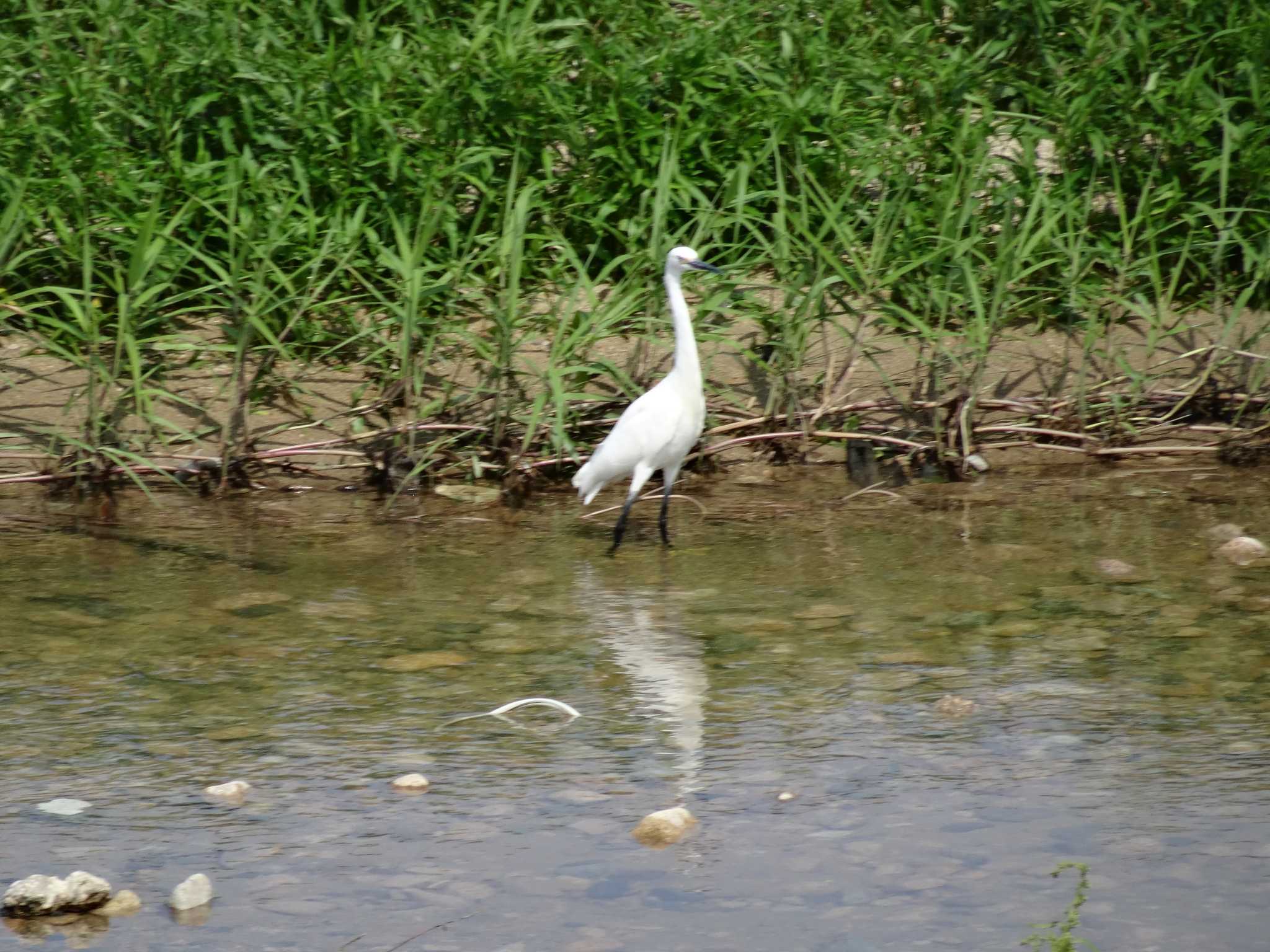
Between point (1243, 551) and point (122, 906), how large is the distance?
3383 mm

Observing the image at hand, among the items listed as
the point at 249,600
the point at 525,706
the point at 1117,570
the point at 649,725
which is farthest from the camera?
the point at 1117,570

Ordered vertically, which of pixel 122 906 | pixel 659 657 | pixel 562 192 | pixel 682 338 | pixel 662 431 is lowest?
pixel 122 906

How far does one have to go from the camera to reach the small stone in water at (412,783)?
10.4 ft

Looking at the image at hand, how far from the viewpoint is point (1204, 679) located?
3.72m

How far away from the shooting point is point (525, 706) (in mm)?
3666

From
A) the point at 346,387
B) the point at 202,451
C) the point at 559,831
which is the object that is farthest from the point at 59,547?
the point at 559,831

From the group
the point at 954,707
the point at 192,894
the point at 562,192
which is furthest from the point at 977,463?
the point at 192,894

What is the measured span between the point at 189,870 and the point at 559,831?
665 millimetres

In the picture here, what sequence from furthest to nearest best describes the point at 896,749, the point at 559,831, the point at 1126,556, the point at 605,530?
1. the point at 605,530
2. the point at 1126,556
3. the point at 896,749
4. the point at 559,831

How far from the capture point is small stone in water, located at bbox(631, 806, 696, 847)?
2922 mm

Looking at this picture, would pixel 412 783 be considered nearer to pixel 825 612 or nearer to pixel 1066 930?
pixel 1066 930

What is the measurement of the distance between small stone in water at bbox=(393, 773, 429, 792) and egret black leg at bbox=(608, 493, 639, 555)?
6.80 feet

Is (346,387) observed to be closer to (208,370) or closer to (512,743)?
(208,370)

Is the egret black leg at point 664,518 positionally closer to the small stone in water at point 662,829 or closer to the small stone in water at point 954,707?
the small stone in water at point 954,707
